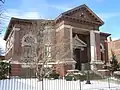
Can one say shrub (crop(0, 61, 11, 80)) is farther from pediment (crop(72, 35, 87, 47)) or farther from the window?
pediment (crop(72, 35, 87, 47))

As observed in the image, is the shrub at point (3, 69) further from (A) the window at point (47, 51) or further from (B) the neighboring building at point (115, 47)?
(B) the neighboring building at point (115, 47)

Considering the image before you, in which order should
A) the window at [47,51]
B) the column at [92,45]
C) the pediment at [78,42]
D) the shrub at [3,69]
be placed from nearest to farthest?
the shrub at [3,69], the window at [47,51], the column at [92,45], the pediment at [78,42]

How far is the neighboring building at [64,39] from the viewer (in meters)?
26.1

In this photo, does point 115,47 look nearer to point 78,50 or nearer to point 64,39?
point 78,50

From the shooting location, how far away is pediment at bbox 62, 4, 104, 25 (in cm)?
3103

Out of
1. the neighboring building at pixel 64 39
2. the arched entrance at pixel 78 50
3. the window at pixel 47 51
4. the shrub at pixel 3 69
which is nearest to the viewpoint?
the shrub at pixel 3 69

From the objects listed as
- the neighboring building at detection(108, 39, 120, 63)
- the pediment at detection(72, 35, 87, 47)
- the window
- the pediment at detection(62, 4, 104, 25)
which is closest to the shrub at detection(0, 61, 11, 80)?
the window

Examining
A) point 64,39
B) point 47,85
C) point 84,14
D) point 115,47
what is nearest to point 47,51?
point 64,39

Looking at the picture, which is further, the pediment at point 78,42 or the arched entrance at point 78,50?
the arched entrance at point 78,50

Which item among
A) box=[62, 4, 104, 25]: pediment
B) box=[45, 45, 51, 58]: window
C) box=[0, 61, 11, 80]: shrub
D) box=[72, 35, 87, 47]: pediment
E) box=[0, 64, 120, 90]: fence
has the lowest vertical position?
box=[0, 64, 120, 90]: fence

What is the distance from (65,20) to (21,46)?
8.06m

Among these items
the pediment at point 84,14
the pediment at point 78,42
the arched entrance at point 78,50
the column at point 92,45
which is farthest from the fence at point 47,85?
the pediment at point 84,14

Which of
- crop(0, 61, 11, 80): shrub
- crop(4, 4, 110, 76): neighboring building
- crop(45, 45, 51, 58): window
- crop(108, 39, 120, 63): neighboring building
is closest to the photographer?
crop(0, 61, 11, 80): shrub

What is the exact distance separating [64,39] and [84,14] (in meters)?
6.94
